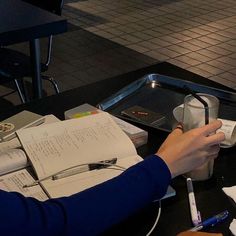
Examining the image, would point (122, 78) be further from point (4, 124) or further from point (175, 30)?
point (175, 30)

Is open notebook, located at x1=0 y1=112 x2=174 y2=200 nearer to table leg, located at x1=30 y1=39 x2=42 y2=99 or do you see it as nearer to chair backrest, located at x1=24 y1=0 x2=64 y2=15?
table leg, located at x1=30 y1=39 x2=42 y2=99

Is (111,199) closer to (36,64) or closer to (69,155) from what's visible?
(69,155)

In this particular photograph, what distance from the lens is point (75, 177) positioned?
98 centimetres

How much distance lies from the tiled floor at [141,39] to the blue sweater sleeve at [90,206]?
6.81 feet

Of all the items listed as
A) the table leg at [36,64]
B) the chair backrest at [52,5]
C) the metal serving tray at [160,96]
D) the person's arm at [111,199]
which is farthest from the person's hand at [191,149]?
the chair backrest at [52,5]

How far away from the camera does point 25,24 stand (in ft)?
6.07

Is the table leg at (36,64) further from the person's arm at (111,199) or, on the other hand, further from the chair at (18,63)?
the person's arm at (111,199)

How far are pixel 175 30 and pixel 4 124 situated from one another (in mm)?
3012

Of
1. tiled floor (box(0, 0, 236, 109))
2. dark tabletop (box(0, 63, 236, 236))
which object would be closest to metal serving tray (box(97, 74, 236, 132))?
dark tabletop (box(0, 63, 236, 236))

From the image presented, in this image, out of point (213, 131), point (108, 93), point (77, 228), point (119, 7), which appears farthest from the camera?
point (119, 7)

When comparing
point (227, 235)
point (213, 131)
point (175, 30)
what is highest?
point (213, 131)

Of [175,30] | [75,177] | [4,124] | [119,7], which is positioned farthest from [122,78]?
[119,7]

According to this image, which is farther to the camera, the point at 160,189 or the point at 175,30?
the point at 175,30

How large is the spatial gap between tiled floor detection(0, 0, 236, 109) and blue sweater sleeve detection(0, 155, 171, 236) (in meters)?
2.07
